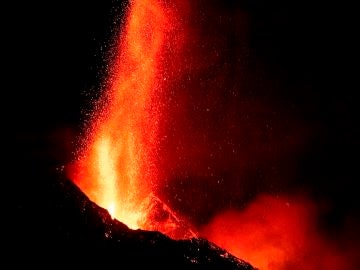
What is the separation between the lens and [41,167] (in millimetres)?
8547

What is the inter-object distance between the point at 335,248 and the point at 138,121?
8.85 metres

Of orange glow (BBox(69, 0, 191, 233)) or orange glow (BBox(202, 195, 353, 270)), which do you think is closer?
orange glow (BBox(69, 0, 191, 233))

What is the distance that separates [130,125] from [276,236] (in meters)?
6.91

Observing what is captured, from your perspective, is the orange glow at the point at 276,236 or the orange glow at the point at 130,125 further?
the orange glow at the point at 276,236

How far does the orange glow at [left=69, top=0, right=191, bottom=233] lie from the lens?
13.8 meters

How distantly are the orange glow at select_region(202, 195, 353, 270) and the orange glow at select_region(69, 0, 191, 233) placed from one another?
342cm

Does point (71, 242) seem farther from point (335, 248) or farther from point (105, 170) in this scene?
point (335, 248)

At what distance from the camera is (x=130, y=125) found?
51.1 feet

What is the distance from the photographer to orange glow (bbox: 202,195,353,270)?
52.0ft

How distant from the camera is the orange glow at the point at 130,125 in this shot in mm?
13781

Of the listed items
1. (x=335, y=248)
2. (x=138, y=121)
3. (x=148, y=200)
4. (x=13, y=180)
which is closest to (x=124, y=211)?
(x=148, y=200)

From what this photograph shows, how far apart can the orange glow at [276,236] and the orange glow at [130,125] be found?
11.2ft

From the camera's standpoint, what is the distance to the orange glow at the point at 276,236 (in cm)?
1585

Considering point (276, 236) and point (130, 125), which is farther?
point (276, 236)
